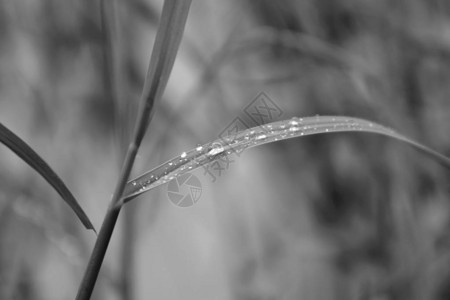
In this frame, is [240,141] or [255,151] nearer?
[240,141]

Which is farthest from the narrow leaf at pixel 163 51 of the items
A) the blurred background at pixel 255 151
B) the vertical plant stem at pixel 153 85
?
the blurred background at pixel 255 151

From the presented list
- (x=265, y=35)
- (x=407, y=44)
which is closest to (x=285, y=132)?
(x=265, y=35)

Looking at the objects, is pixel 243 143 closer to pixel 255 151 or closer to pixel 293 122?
pixel 293 122

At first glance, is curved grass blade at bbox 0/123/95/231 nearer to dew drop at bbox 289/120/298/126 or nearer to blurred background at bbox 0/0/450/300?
dew drop at bbox 289/120/298/126

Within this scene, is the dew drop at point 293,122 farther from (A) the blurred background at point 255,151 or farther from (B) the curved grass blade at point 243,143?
(A) the blurred background at point 255,151

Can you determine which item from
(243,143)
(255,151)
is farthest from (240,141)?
(255,151)

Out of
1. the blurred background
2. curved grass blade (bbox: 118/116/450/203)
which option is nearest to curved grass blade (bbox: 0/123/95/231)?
curved grass blade (bbox: 118/116/450/203)

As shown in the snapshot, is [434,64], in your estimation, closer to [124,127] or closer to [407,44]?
[407,44]
